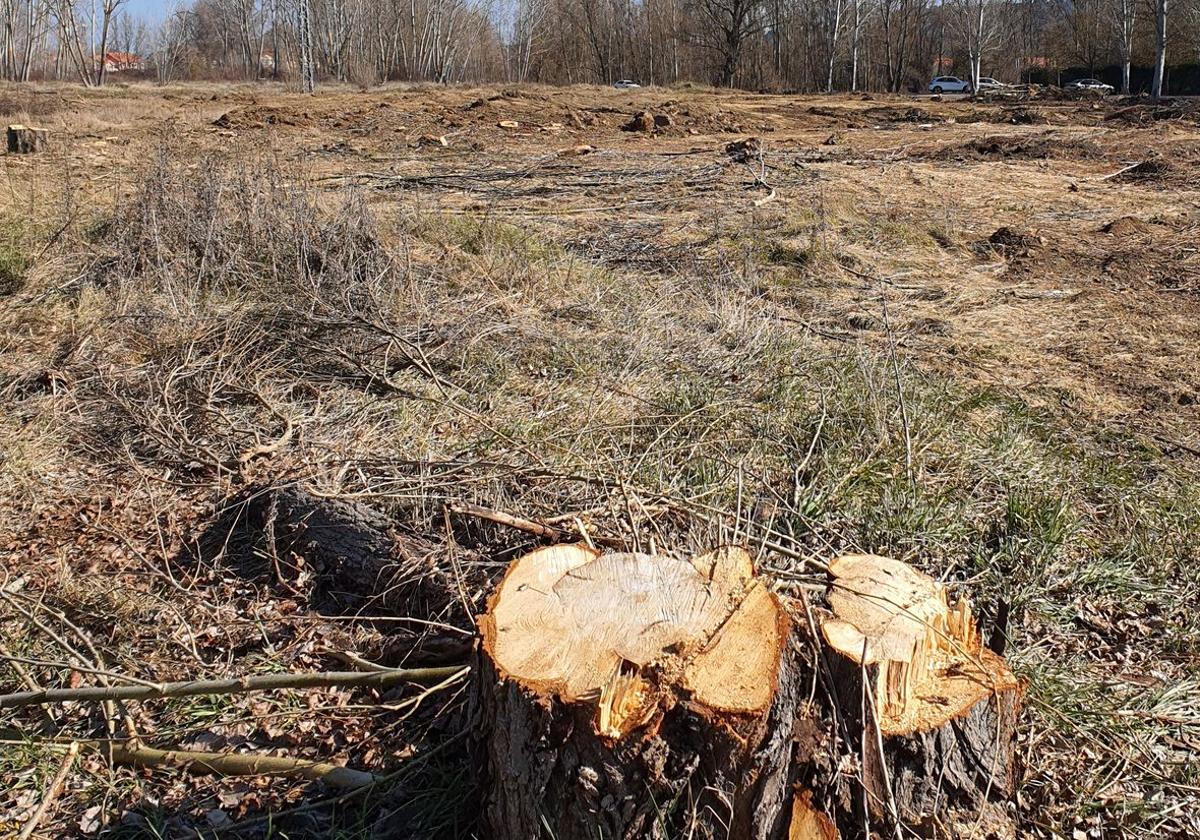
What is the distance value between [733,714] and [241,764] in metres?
1.27

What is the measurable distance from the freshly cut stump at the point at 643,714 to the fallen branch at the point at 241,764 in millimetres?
475

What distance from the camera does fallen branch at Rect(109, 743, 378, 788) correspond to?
2098 mm

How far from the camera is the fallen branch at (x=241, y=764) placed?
210cm

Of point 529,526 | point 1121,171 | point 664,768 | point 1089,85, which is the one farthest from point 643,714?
point 1089,85

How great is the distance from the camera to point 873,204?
9.09m

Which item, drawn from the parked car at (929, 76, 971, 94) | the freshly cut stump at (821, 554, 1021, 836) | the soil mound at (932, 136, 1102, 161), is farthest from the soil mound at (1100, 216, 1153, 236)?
the parked car at (929, 76, 971, 94)

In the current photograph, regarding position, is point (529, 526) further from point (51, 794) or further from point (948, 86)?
point (948, 86)

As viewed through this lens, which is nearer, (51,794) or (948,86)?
(51,794)

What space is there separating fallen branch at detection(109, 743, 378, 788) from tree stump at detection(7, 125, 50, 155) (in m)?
11.2

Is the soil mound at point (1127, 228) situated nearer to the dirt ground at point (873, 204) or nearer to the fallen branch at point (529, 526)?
the dirt ground at point (873, 204)

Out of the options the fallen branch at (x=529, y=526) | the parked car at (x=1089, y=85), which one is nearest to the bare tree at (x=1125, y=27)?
the parked car at (x=1089, y=85)

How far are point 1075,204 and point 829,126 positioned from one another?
30.0 ft

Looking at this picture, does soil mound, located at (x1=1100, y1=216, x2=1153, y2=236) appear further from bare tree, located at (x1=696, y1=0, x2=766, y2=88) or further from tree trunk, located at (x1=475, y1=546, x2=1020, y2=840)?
bare tree, located at (x1=696, y1=0, x2=766, y2=88)

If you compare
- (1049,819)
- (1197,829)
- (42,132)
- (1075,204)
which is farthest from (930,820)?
(42,132)
